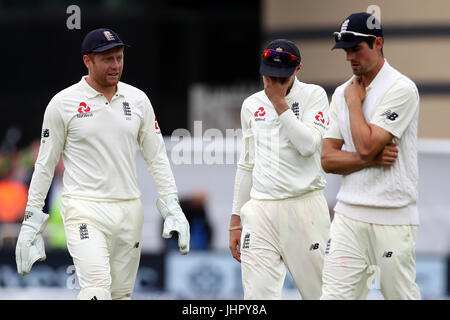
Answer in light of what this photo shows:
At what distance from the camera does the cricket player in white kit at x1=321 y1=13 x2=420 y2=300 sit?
6438 mm

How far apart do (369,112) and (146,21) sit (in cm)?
1167

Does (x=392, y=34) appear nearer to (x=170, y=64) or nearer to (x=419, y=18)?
(x=419, y=18)

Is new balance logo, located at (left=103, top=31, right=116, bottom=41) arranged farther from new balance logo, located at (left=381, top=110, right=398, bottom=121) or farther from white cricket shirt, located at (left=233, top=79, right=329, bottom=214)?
new balance logo, located at (left=381, top=110, right=398, bottom=121)

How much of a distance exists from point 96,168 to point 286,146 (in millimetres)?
1304

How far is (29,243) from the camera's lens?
716 cm

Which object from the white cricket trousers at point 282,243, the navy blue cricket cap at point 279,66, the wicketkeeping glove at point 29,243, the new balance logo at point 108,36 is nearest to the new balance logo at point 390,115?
the navy blue cricket cap at point 279,66

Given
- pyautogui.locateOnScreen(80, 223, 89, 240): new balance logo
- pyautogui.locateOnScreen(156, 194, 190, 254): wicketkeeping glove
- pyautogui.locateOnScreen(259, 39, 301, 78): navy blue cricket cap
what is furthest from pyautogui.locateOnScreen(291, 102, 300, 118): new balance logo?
pyautogui.locateOnScreen(80, 223, 89, 240): new balance logo

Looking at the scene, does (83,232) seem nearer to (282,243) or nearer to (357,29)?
(282,243)

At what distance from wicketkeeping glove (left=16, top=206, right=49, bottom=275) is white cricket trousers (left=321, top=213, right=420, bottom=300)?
2.00m

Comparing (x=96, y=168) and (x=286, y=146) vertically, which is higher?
(x=286, y=146)

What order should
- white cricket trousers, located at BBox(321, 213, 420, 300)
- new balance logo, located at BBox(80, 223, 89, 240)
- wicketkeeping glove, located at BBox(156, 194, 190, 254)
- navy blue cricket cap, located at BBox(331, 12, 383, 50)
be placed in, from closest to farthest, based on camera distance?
white cricket trousers, located at BBox(321, 213, 420, 300) → navy blue cricket cap, located at BBox(331, 12, 383, 50) → new balance logo, located at BBox(80, 223, 89, 240) → wicketkeeping glove, located at BBox(156, 194, 190, 254)

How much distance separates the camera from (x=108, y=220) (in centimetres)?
709

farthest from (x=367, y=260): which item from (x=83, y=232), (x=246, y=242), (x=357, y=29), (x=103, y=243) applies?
(x=83, y=232)
